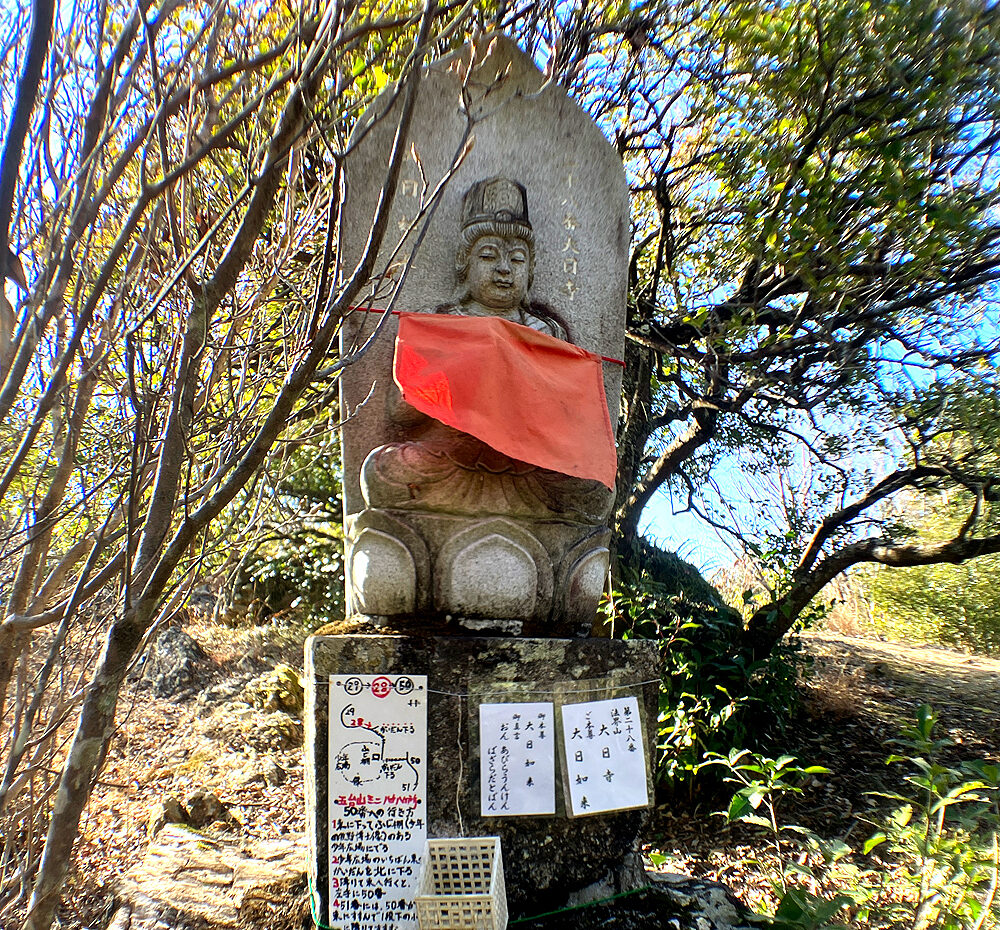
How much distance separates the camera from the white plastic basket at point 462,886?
5.71 feet

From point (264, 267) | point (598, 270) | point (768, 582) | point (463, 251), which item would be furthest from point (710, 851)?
point (264, 267)

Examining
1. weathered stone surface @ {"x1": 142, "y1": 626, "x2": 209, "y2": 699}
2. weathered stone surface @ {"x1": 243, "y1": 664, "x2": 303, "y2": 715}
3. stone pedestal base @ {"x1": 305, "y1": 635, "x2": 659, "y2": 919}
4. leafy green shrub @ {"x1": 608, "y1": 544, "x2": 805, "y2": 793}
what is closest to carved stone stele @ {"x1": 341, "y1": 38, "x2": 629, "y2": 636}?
stone pedestal base @ {"x1": 305, "y1": 635, "x2": 659, "y2": 919}

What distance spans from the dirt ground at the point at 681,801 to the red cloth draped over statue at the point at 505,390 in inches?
70.6

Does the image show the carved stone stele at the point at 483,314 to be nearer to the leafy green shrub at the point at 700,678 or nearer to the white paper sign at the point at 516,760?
the white paper sign at the point at 516,760

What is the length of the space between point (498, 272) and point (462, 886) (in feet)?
7.42

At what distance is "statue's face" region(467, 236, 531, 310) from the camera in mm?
2859

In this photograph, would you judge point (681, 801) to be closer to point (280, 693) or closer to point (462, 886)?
point (462, 886)

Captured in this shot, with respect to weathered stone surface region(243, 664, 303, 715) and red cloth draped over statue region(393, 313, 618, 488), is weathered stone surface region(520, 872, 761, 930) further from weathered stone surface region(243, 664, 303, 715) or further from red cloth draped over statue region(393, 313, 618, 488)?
weathered stone surface region(243, 664, 303, 715)

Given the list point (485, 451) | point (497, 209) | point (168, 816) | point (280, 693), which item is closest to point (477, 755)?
point (485, 451)

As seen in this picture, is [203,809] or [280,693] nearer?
[203,809]

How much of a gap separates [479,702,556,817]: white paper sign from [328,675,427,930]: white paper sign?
0.21 m

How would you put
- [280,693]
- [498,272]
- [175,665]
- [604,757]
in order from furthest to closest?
[175,665] → [280,693] → [498,272] → [604,757]

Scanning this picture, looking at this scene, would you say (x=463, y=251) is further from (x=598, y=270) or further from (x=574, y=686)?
(x=574, y=686)

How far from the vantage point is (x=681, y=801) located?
4066 millimetres
